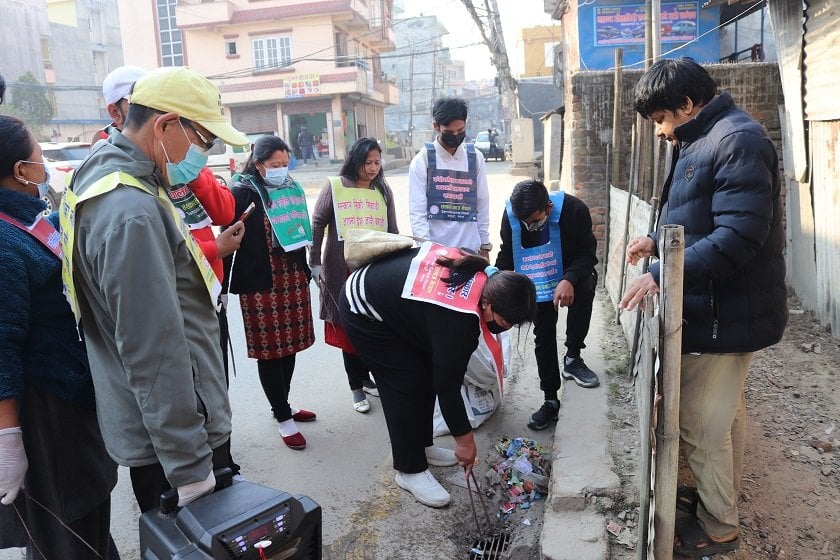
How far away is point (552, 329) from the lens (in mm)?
3594

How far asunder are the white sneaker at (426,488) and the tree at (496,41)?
2095 cm

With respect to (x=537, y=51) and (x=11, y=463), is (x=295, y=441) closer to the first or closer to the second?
(x=11, y=463)

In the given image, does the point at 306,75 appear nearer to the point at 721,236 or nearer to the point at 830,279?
the point at 830,279

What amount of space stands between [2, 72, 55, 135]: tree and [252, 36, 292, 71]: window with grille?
9047 mm

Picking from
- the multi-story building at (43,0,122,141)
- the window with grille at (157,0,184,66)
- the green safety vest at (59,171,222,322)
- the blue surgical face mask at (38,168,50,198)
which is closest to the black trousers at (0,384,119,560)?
the green safety vest at (59,171,222,322)

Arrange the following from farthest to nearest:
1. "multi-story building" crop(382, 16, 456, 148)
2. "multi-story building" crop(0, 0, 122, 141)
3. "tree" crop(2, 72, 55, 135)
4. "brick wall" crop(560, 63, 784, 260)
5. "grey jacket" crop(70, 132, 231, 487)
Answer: "multi-story building" crop(382, 16, 456, 148), "multi-story building" crop(0, 0, 122, 141), "tree" crop(2, 72, 55, 135), "brick wall" crop(560, 63, 784, 260), "grey jacket" crop(70, 132, 231, 487)

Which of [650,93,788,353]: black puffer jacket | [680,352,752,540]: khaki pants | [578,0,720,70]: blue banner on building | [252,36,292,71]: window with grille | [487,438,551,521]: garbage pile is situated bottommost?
[487,438,551,521]: garbage pile

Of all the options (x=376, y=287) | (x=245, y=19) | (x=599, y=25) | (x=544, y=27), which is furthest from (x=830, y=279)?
(x=544, y=27)

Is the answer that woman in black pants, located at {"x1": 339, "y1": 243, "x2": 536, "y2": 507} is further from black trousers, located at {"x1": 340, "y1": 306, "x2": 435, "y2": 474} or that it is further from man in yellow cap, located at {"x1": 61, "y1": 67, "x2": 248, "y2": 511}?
man in yellow cap, located at {"x1": 61, "y1": 67, "x2": 248, "y2": 511}

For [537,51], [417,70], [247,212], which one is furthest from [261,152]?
[417,70]

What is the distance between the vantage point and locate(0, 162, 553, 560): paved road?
275 centimetres

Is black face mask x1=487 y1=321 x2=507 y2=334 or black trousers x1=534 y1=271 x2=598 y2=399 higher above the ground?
black face mask x1=487 y1=321 x2=507 y2=334

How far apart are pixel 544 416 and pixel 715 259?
1839mm

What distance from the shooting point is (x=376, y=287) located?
2.76m
